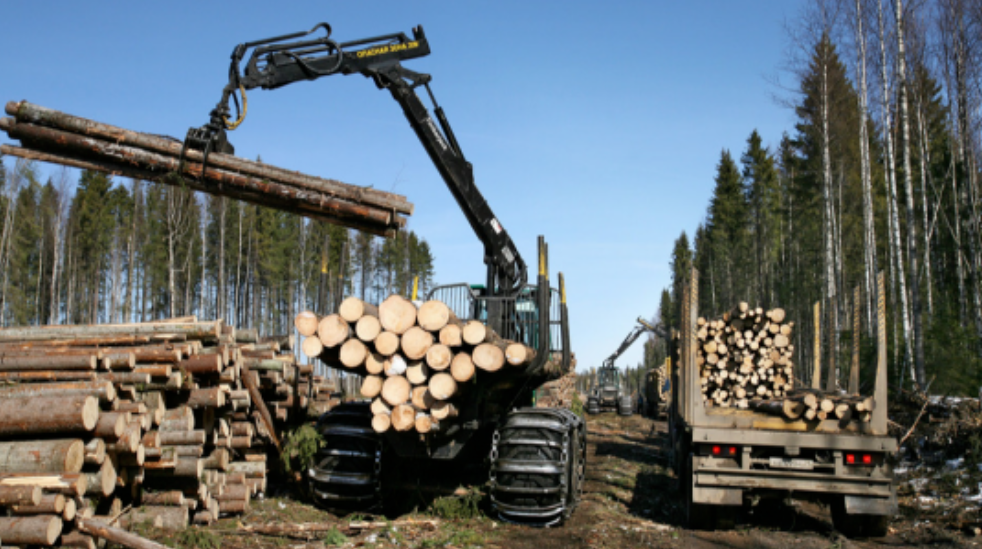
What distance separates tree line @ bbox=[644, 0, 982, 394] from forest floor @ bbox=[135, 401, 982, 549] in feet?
7.40

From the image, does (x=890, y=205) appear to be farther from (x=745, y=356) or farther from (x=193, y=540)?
(x=193, y=540)

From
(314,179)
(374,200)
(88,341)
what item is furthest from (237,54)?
(88,341)

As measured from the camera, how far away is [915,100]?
2077 cm

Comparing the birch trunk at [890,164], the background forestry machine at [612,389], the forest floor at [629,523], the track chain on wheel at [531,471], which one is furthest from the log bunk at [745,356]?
the background forestry machine at [612,389]

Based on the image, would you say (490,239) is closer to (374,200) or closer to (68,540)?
(374,200)

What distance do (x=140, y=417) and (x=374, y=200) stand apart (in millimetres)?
3044

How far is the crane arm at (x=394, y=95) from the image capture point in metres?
7.50

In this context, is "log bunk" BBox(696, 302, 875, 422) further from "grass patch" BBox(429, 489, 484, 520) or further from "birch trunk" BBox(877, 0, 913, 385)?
"birch trunk" BBox(877, 0, 913, 385)

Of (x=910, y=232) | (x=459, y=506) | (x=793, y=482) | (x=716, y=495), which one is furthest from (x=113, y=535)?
(x=910, y=232)

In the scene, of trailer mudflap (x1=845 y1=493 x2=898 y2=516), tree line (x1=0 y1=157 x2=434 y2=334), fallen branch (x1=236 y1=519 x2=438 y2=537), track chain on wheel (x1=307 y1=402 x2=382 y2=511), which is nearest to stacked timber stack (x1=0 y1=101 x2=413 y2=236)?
track chain on wheel (x1=307 y1=402 x2=382 y2=511)

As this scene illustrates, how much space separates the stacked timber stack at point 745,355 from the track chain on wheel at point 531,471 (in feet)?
11.5

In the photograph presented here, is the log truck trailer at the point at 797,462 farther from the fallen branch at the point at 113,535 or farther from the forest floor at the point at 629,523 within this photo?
the fallen branch at the point at 113,535

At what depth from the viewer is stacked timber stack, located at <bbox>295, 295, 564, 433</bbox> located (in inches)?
272

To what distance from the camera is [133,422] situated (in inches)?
245
